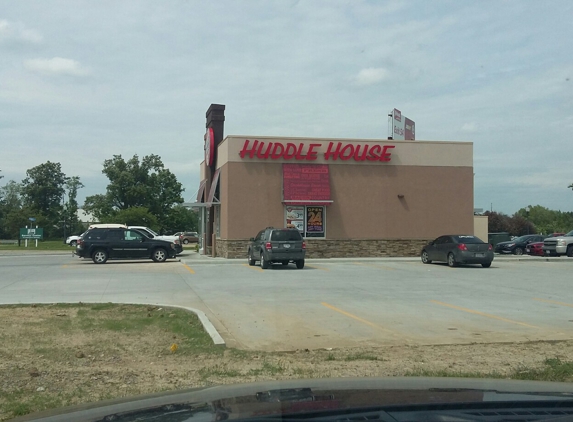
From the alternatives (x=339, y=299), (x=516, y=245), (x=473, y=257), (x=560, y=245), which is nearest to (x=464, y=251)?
(x=473, y=257)

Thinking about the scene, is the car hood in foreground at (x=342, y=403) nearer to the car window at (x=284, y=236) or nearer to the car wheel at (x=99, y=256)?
the car window at (x=284, y=236)

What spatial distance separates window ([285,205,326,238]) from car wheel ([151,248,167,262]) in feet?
24.4

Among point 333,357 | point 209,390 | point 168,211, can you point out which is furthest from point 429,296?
point 168,211

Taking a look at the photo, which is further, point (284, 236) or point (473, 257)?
point (473, 257)

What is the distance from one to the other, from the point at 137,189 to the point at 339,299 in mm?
72663

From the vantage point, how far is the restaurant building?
107 feet

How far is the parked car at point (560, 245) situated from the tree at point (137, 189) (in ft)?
192

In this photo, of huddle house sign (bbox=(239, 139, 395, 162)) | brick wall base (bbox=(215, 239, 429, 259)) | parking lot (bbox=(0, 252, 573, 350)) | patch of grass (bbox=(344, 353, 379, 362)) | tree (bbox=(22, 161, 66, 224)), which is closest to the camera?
patch of grass (bbox=(344, 353, 379, 362))

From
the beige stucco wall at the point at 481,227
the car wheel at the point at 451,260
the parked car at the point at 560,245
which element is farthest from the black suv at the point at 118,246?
the parked car at the point at 560,245

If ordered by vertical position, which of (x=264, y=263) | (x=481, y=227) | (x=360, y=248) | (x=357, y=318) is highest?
(x=481, y=227)

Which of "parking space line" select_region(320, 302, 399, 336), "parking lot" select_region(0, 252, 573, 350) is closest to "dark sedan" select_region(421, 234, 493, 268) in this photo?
"parking lot" select_region(0, 252, 573, 350)

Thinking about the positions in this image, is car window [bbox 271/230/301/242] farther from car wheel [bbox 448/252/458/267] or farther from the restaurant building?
the restaurant building

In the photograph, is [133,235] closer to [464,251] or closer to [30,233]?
[464,251]

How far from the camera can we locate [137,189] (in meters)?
83.8
